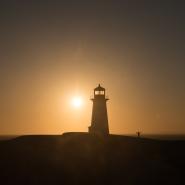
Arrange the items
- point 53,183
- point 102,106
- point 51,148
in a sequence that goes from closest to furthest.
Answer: point 53,183 → point 51,148 → point 102,106

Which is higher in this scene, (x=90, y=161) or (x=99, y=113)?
(x=99, y=113)

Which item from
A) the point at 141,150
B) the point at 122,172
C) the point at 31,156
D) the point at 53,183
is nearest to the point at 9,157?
the point at 31,156

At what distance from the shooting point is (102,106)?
53.7 meters

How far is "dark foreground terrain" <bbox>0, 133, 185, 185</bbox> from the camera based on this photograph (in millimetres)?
33375

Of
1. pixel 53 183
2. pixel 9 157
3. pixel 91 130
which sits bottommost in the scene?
pixel 53 183

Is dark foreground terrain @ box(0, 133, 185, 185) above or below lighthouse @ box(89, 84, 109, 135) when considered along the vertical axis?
below

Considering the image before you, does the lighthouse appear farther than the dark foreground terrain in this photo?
Yes

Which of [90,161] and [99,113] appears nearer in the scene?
[90,161]

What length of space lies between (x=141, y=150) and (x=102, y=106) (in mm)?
14522

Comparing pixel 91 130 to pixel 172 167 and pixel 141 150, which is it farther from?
pixel 172 167

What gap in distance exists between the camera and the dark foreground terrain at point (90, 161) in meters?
33.4

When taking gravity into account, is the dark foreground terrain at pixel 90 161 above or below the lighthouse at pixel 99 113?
below

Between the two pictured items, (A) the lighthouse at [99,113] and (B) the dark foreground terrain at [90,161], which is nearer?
(B) the dark foreground terrain at [90,161]

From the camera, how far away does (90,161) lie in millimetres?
36281
